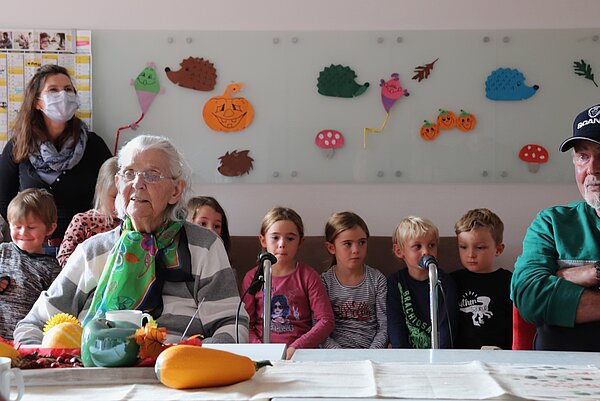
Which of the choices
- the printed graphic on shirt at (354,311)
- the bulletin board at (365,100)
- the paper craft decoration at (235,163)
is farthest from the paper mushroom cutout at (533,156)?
the paper craft decoration at (235,163)

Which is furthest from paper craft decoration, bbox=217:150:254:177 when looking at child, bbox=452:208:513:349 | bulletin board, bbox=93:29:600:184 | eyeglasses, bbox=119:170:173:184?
eyeglasses, bbox=119:170:173:184

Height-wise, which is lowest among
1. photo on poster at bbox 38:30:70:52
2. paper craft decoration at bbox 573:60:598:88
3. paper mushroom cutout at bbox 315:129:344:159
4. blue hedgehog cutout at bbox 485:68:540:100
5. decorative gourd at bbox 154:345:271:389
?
decorative gourd at bbox 154:345:271:389

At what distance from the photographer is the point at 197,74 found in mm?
4473

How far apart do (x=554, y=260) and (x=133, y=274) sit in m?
1.28

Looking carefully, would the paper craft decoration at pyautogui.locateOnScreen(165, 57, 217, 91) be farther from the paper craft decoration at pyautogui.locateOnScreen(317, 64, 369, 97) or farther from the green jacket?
the green jacket

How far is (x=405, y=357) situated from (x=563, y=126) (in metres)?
2.91

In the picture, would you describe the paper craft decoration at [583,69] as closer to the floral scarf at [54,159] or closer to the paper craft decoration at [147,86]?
the paper craft decoration at [147,86]

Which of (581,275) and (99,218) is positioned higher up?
(99,218)

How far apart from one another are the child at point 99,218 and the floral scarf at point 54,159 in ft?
1.29

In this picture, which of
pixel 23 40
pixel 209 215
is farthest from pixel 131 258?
pixel 23 40

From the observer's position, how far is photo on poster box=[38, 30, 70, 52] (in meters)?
4.49

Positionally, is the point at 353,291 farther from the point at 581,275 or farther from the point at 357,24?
the point at 581,275

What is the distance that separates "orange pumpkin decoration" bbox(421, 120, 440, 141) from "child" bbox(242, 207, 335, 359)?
3.18ft

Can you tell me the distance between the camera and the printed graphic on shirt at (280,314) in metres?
3.73
